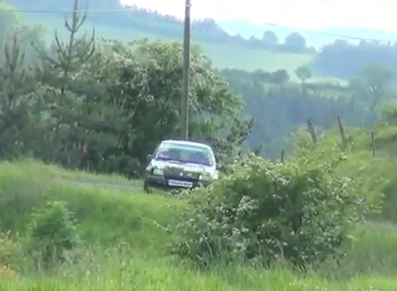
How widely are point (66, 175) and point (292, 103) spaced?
48081 mm

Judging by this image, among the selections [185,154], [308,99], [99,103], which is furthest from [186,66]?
[308,99]

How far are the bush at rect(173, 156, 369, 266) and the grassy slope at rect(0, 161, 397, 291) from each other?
2.15ft

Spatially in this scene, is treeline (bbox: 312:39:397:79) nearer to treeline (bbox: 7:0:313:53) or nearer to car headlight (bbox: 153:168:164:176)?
treeline (bbox: 7:0:313:53)

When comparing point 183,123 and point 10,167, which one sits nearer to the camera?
point 10,167

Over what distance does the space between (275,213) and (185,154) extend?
1101 cm

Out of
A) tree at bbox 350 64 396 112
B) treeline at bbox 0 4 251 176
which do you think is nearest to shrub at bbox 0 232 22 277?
treeline at bbox 0 4 251 176

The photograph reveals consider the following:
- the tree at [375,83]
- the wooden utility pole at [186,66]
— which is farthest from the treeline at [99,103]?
the tree at [375,83]

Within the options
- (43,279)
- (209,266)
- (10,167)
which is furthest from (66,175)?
(43,279)

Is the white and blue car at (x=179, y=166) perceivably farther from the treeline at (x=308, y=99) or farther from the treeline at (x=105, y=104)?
the treeline at (x=308, y=99)

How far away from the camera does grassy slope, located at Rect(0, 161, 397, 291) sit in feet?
31.3

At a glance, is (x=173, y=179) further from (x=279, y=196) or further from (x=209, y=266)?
(x=209, y=266)

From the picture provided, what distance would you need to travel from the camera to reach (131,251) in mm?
15281

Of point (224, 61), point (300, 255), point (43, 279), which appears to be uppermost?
point (43, 279)

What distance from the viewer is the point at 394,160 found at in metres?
33.0
